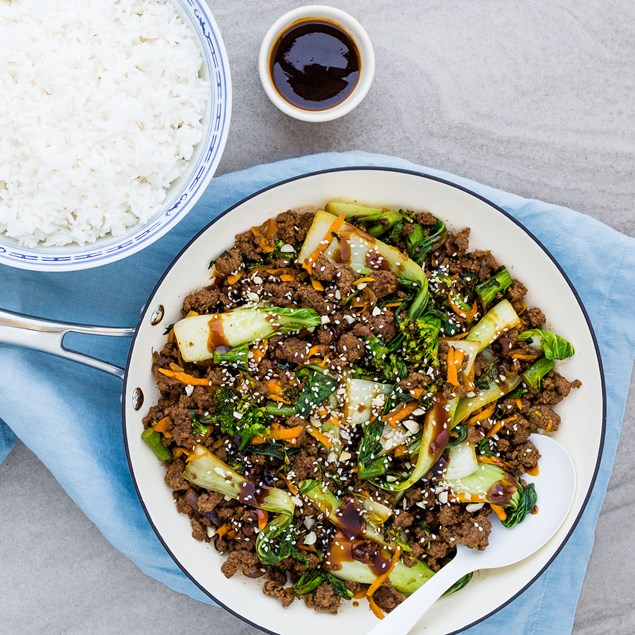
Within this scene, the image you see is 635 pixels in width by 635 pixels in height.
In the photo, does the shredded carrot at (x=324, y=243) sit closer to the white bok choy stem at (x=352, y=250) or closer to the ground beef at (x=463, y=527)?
the white bok choy stem at (x=352, y=250)

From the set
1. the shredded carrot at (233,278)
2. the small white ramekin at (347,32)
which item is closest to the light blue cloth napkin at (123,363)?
the small white ramekin at (347,32)

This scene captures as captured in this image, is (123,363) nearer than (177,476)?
No

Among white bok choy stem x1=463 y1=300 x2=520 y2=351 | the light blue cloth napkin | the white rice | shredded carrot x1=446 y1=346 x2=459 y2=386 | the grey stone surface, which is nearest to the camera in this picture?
the white rice

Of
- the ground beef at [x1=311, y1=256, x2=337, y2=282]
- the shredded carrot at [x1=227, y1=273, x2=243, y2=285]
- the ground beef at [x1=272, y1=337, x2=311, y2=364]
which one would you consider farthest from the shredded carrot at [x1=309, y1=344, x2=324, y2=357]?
the shredded carrot at [x1=227, y1=273, x2=243, y2=285]

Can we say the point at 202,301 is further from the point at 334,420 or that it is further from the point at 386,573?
the point at 386,573

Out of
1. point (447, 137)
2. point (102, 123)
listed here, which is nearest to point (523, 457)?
point (447, 137)

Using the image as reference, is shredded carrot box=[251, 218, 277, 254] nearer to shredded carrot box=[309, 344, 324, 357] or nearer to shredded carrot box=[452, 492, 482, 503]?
shredded carrot box=[309, 344, 324, 357]
